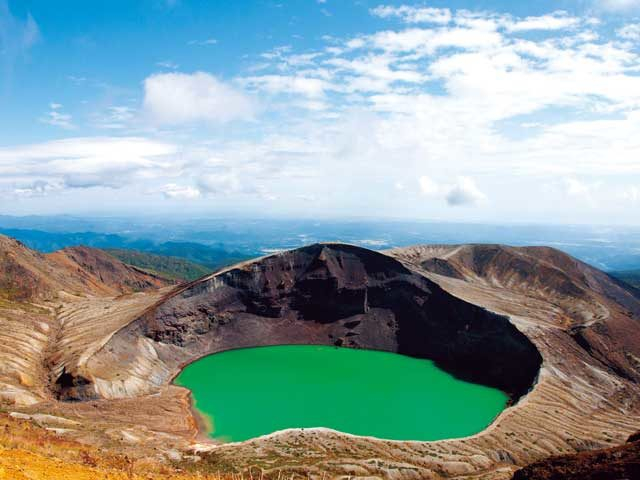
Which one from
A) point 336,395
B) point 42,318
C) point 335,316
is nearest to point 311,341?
point 335,316

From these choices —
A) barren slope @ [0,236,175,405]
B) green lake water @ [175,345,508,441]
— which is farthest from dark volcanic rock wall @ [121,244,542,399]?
barren slope @ [0,236,175,405]

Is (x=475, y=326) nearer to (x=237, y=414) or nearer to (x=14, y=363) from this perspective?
(x=237, y=414)

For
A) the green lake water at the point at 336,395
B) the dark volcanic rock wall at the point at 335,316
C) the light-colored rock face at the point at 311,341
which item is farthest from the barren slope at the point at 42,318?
the green lake water at the point at 336,395

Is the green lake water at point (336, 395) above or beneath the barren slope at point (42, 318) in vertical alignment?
beneath

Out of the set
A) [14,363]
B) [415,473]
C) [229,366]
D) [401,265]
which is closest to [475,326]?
[401,265]

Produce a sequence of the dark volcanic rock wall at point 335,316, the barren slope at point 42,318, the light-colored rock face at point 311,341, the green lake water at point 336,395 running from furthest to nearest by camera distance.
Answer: the dark volcanic rock wall at point 335,316
the barren slope at point 42,318
the green lake water at point 336,395
the light-colored rock face at point 311,341

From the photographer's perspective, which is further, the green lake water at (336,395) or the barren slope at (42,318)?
the barren slope at (42,318)

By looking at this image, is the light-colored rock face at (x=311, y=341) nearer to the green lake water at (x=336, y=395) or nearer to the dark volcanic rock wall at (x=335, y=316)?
the dark volcanic rock wall at (x=335, y=316)
